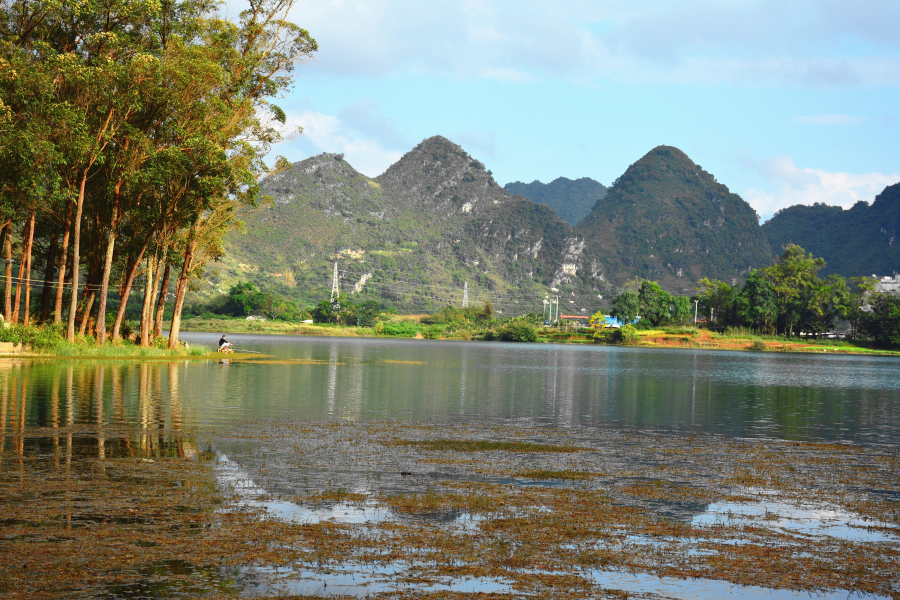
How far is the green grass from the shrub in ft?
423

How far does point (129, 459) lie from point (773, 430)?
1945 cm

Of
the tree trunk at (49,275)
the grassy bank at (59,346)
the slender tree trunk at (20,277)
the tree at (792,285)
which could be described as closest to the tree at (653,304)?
the tree at (792,285)

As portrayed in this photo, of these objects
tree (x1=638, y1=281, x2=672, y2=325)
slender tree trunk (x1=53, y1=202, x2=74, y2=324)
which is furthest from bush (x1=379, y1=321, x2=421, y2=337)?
slender tree trunk (x1=53, y1=202, x2=74, y2=324)

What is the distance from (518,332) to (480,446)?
142438 mm

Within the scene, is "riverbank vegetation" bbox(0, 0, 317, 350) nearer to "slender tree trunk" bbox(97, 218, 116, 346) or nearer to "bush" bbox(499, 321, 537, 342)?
"slender tree trunk" bbox(97, 218, 116, 346)

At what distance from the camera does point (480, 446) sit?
61.1 ft

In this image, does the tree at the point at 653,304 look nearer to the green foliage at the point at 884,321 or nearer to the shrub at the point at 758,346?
the shrub at the point at 758,346

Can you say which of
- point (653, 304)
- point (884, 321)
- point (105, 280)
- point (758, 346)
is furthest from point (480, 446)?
point (653, 304)

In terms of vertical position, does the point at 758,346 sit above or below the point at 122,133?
below

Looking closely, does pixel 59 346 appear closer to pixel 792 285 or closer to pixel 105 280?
pixel 105 280

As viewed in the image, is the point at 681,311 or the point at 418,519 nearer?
the point at 418,519

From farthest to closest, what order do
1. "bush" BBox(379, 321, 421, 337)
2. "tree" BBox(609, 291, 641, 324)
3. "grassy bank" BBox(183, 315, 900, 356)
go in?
"bush" BBox(379, 321, 421, 337) < "tree" BBox(609, 291, 641, 324) < "grassy bank" BBox(183, 315, 900, 356)

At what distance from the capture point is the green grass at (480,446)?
1809 centimetres

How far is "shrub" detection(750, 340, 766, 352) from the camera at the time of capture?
13760 cm
